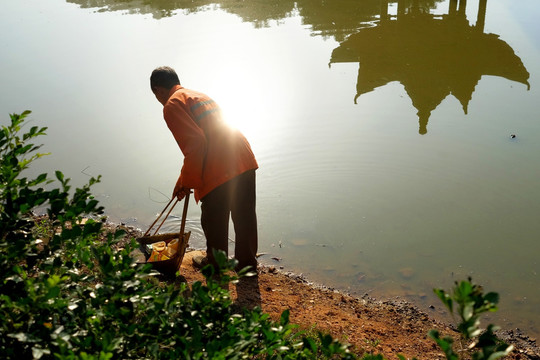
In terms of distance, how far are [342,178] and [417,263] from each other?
1791 mm

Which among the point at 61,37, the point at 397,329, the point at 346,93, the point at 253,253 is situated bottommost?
the point at 397,329

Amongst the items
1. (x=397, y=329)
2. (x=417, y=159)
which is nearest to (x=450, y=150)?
(x=417, y=159)

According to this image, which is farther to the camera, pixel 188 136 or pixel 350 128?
pixel 350 128

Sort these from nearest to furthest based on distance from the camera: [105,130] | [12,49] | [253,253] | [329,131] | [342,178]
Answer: [253,253], [342,178], [329,131], [105,130], [12,49]

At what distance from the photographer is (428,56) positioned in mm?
10734

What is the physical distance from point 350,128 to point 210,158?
4006 millimetres

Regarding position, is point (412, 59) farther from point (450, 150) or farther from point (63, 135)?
point (63, 135)

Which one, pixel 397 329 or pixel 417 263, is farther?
pixel 417 263

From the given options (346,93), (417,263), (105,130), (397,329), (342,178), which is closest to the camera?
(397,329)

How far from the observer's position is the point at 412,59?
10.6 meters

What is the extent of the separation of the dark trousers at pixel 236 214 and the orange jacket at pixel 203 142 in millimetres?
111

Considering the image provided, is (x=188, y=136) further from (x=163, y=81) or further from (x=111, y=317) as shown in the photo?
(x=111, y=317)

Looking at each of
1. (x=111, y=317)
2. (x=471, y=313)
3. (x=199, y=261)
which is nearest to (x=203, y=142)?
(x=199, y=261)

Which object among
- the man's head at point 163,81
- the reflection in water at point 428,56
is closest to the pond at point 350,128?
the reflection in water at point 428,56
